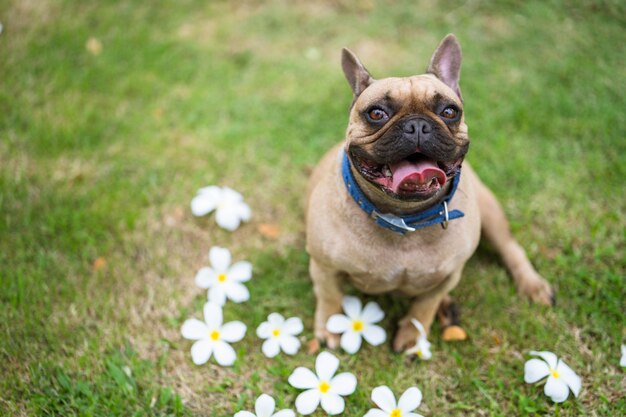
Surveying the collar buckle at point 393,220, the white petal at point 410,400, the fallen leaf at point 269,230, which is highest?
the collar buckle at point 393,220

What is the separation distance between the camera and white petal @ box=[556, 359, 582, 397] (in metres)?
2.71

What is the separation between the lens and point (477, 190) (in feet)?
10.7

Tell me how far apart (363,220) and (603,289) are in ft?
5.55

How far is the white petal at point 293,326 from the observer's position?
304cm

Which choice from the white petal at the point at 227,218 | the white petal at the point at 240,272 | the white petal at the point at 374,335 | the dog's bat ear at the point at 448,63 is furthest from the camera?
the white petal at the point at 227,218

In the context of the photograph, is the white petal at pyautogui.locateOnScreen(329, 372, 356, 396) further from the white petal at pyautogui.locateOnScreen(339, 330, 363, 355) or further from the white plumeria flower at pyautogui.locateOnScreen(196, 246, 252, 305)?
the white plumeria flower at pyautogui.locateOnScreen(196, 246, 252, 305)

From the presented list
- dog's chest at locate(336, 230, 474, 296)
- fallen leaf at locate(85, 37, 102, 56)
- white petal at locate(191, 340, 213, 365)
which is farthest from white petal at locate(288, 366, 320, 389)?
fallen leaf at locate(85, 37, 102, 56)

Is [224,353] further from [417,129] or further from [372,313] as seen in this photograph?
[417,129]

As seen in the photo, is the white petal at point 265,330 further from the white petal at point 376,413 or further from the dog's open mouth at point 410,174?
the dog's open mouth at point 410,174

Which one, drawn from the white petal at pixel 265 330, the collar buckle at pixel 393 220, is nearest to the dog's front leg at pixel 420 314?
the collar buckle at pixel 393 220

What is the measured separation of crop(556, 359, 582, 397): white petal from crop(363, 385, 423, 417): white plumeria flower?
2.39 feet

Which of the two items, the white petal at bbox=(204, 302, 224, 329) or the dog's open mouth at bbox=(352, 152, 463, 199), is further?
the white petal at bbox=(204, 302, 224, 329)

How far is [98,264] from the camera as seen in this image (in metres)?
3.45

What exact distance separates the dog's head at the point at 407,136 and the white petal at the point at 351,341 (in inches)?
40.9
